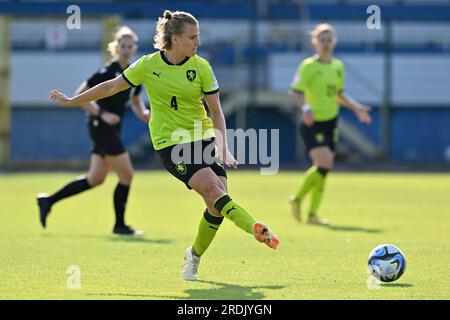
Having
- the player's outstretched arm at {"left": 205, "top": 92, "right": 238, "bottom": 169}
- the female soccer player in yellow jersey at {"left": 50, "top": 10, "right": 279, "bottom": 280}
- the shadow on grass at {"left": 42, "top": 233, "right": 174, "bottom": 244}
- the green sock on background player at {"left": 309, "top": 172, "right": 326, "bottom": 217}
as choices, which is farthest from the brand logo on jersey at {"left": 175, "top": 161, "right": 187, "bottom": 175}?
the green sock on background player at {"left": 309, "top": 172, "right": 326, "bottom": 217}

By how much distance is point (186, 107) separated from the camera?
7.50 meters

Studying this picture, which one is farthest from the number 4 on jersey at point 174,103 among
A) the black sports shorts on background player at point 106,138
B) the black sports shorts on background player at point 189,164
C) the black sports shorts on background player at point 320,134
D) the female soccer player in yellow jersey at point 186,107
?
the black sports shorts on background player at point 320,134

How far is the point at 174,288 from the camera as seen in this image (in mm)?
6824

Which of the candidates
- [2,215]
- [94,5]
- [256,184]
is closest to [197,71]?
[2,215]

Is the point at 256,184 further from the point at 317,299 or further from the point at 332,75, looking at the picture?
the point at 317,299

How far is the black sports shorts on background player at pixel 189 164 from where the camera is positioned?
731 centimetres

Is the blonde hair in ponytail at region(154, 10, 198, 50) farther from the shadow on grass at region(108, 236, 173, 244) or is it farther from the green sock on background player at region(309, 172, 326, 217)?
the green sock on background player at region(309, 172, 326, 217)

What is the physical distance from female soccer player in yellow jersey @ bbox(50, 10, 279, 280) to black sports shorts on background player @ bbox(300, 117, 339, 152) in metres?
5.31

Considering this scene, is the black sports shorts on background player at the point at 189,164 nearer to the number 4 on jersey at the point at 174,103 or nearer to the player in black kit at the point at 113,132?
the number 4 on jersey at the point at 174,103

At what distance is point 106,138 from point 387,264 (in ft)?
15.9

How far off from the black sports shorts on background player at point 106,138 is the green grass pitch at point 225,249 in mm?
961

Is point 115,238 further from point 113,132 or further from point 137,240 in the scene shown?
point 113,132

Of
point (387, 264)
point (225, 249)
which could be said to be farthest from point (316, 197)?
point (387, 264)

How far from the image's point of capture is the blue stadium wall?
3412 centimetres
